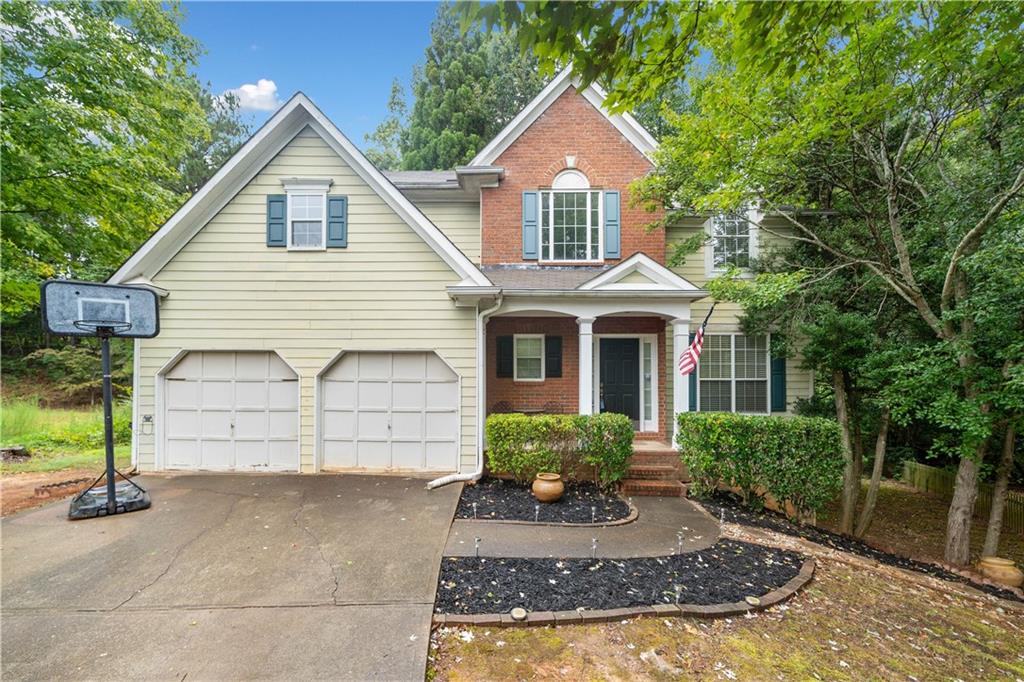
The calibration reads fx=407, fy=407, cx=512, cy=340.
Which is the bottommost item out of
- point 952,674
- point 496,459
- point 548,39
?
point 952,674

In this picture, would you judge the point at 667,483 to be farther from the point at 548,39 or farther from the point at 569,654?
the point at 548,39

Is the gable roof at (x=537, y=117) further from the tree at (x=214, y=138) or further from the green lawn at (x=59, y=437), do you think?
the tree at (x=214, y=138)

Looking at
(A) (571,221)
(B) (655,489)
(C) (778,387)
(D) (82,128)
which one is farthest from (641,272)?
(D) (82,128)

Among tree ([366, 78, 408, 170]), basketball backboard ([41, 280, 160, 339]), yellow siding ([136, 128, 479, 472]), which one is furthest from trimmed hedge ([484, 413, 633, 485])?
tree ([366, 78, 408, 170])

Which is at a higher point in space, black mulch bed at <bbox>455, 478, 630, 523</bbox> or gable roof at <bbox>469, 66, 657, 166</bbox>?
gable roof at <bbox>469, 66, 657, 166</bbox>

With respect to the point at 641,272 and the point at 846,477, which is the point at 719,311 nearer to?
the point at 641,272

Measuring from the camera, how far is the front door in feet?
31.6

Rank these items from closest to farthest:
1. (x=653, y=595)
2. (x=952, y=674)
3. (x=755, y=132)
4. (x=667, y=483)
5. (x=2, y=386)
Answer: (x=952, y=674) → (x=653, y=595) → (x=755, y=132) → (x=667, y=483) → (x=2, y=386)

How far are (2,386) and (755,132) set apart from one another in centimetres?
2935

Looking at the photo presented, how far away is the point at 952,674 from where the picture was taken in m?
3.22

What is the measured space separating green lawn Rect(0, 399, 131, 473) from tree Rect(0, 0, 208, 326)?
357 cm

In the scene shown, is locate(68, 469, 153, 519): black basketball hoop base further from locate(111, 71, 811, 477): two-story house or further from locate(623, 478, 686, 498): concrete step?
locate(623, 478, 686, 498): concrete step

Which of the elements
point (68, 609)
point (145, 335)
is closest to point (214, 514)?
point (68, 609)

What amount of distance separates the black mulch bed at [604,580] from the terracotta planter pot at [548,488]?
1.86 meters
